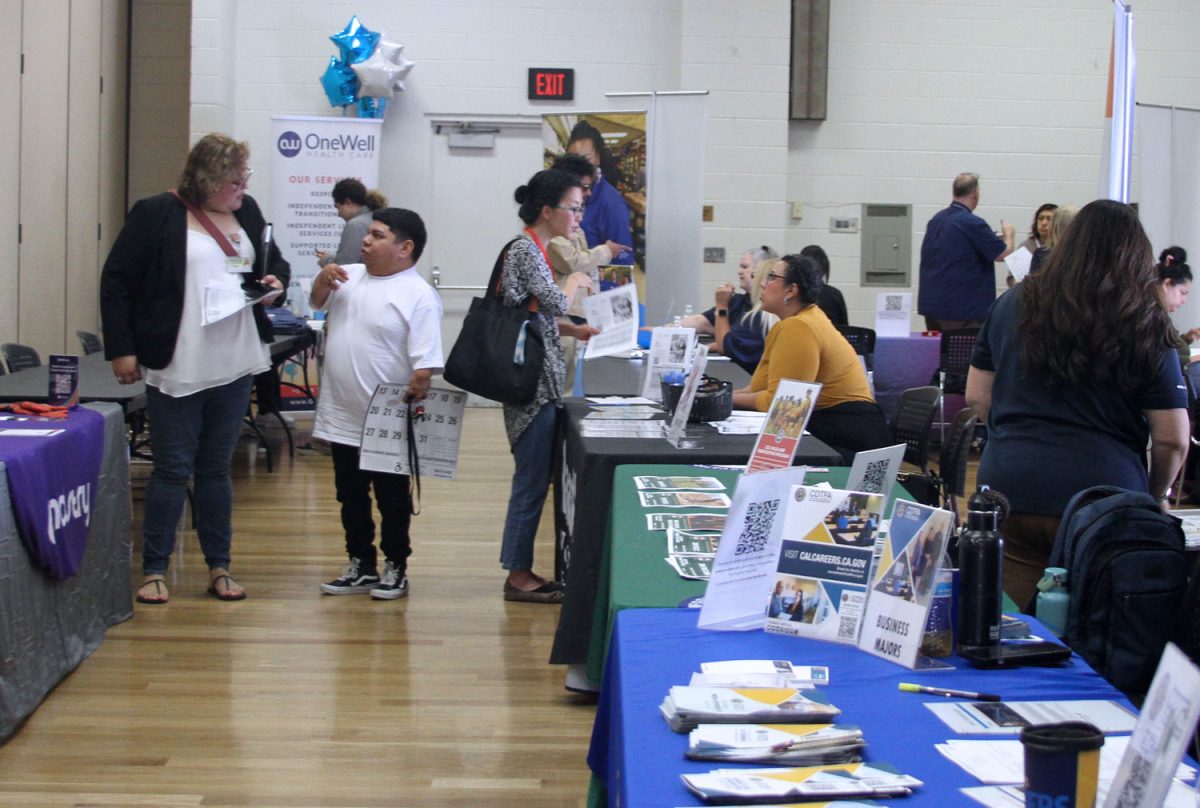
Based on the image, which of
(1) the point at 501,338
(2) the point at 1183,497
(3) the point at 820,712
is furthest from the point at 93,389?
(2) the point at 1183,497

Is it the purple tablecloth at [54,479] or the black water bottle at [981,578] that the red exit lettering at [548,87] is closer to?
the purple tablecloth at [54,479]

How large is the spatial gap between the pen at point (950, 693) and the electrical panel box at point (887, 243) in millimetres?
8377

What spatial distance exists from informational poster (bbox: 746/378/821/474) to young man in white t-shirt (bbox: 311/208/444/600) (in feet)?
6.10

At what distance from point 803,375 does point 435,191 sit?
6.23 metres

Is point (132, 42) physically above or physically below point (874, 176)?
above

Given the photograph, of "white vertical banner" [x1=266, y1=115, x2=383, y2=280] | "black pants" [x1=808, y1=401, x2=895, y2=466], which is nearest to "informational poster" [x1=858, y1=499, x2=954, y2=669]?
"black pants" [x1=808, y1=401, x2=895, y2=466]

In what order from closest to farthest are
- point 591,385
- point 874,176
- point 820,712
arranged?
point 820,712 → point 591,385 → point 874,176

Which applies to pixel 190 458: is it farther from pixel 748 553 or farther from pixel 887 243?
pixel 887 243

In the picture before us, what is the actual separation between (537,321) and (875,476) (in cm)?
216

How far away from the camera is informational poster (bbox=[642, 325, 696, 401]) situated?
13.7ft

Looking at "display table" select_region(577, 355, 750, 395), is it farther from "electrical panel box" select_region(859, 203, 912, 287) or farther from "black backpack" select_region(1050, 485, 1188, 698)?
"electrical panel box" select_region(859, 203, 912, 287)

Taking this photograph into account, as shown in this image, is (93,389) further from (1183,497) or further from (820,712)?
(1183,497)

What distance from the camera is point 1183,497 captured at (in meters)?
6.49

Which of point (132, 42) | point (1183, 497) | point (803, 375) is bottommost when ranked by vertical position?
point (1183, 497)
